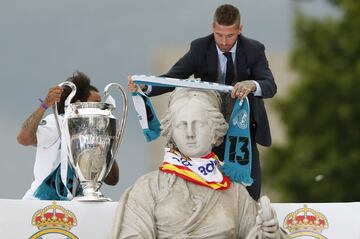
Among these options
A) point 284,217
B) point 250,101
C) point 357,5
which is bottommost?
point 284,217

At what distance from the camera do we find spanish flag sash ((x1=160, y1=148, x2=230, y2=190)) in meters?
10.7

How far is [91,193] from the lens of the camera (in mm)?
11016

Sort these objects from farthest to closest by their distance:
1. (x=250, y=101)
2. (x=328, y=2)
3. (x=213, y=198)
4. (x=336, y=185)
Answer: (x=328, y=2) < (x=336, y=185) < (x=250, y=101) < (x=213, y=198)

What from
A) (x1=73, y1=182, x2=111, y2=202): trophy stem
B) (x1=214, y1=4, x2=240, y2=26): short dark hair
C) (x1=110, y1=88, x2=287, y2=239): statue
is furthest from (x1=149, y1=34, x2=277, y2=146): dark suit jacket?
(x1=73, y1=182, x2=111, y2=202): trophy stem

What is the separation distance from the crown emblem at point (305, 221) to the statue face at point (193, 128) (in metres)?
0.82

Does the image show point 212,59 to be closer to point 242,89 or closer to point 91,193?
point 242,89

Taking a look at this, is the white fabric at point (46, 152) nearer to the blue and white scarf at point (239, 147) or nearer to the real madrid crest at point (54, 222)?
the real madrid crest at point (54, 222)

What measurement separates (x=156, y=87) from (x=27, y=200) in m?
1.10

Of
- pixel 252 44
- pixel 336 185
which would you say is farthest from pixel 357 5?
pixel 252 44

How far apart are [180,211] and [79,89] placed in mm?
1890

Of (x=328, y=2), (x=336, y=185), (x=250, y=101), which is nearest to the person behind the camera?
(x=250, y=101)

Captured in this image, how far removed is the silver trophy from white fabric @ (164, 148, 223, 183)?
599 mm

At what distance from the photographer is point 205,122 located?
35.1 feet

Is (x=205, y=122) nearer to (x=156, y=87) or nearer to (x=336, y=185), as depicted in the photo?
(x=156, y=87)
